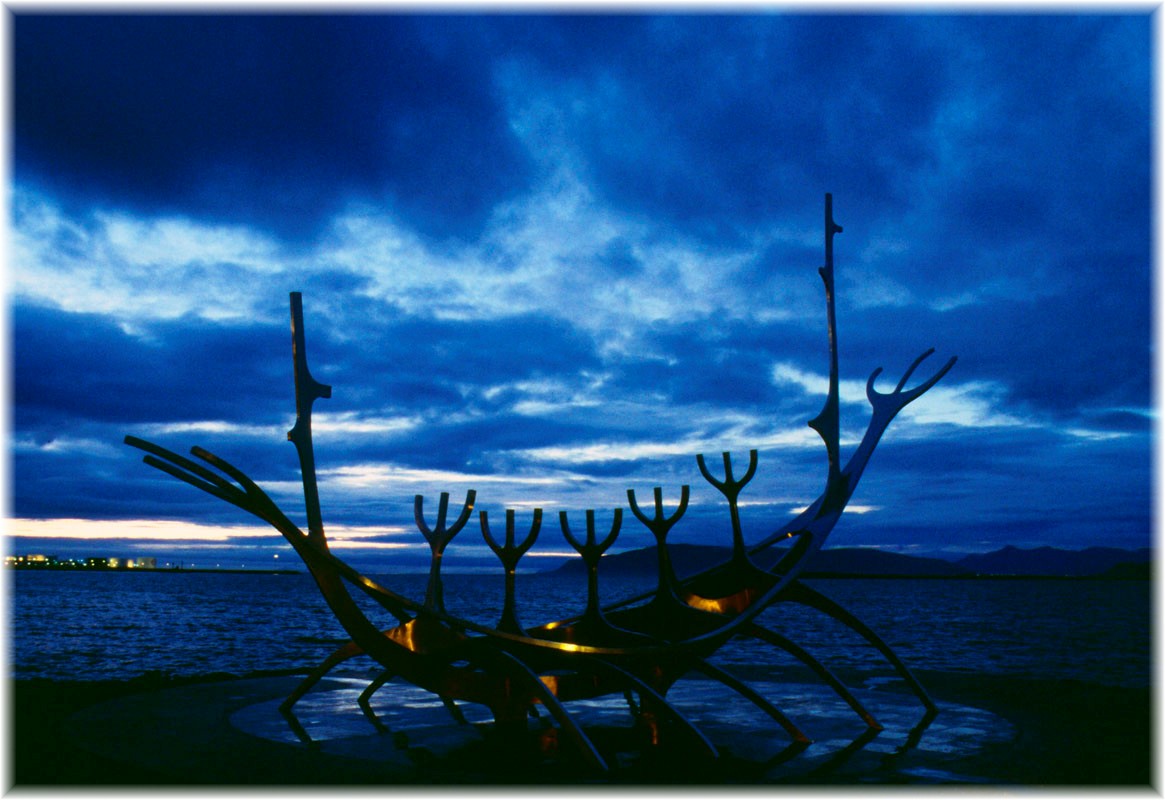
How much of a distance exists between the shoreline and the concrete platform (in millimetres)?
178

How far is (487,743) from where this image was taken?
11.2 meters

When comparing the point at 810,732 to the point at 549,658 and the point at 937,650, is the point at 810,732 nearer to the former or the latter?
the point at 549,658

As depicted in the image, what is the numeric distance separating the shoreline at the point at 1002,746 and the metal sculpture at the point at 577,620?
5.82 feet

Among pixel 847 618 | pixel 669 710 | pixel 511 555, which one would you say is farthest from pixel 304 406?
pixel 847 618

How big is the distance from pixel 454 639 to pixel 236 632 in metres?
34.3

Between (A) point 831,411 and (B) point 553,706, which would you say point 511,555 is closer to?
(B) point 553,706

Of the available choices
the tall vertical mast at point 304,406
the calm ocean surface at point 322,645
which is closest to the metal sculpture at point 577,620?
the tall vertical mast at point 304,406

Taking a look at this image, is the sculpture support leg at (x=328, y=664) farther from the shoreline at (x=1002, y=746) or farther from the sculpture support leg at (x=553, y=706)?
the shoreline at (x=1002, y=746)

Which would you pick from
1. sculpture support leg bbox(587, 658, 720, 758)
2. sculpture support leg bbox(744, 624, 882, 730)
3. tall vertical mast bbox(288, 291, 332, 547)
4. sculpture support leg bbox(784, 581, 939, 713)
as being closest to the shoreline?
sculpture support leg bbox(784, 581, 939, 713)

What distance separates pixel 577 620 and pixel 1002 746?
5.23 meters

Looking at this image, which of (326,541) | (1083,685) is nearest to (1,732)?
Result: (326,541)

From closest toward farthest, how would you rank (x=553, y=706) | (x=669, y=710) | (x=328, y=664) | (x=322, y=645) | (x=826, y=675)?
(x=553, y=706)
(x=669, y=710)
(x=328, y=664)
(x=826, y=675)
(x=322, y=645)

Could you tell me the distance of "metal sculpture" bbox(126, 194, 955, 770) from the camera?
9984 millimetres

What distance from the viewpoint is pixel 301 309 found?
10883 mm
